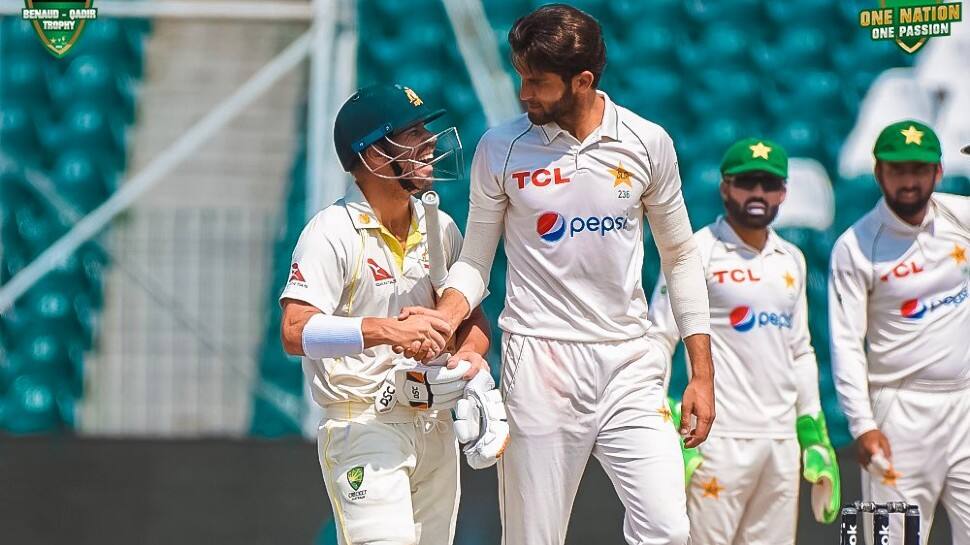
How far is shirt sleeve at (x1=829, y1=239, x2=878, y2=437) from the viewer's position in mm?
4223

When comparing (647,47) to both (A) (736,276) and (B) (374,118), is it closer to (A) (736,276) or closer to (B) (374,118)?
(A) (736,276)

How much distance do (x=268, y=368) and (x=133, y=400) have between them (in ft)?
1.78

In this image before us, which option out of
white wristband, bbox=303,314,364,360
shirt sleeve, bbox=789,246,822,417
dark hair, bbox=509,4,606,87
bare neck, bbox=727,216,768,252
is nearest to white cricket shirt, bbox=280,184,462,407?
white wristband, bbox=303,314,364,360

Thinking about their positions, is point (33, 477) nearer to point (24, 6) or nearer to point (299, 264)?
point (24, 6)

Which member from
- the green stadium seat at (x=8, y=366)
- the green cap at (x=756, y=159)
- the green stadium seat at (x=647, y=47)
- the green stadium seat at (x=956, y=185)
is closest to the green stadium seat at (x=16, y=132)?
the green stadium seat at (x=8, y=366)

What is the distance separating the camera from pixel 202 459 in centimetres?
538

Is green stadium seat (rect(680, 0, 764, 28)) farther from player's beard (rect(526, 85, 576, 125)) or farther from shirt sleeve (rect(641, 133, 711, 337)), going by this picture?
player's beard (rect(526, 85, 576, 125))

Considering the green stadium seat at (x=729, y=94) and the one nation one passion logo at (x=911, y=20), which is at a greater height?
the one nation one passion logo at (x=911, y=20)

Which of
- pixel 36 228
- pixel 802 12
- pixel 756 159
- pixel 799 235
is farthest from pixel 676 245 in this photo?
pixel 36 228

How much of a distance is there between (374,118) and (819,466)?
1.91 m

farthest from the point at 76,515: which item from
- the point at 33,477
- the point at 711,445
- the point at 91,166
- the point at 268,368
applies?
the point at 711,445

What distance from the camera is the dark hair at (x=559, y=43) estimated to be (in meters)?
3.15

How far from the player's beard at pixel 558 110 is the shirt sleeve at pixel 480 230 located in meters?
0.15

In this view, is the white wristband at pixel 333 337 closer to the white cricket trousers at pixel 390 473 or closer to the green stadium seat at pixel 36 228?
the white cricket trousers at pixel 390 473
